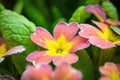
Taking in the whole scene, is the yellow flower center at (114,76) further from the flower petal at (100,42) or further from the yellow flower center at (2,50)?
the yellow flower center at (2,50)

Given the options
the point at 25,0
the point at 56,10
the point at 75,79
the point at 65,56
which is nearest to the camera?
the point at 75,79

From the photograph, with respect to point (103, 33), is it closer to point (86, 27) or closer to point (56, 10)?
point (86, 27)

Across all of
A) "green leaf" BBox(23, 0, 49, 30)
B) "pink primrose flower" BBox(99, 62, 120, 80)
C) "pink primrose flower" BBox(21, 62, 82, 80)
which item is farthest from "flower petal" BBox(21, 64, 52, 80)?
"green leaf" BBox(23, 0, 49, 30)

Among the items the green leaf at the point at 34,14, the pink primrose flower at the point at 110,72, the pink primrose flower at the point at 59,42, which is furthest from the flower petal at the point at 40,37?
the green leaf at the point at 34,14

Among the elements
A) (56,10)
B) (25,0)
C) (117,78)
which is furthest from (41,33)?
(25,0)

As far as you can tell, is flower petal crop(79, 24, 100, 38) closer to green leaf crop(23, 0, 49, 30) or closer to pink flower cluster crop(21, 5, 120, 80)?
pink flower cluster crop(21, 5, 120, 80)

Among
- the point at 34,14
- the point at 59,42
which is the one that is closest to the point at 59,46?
the point at 59,42

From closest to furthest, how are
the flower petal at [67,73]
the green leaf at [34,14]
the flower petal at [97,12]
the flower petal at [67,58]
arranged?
the flower petal at [67,73] < the flower petal at [67,58] < the flower petal at [97,12] < the green leaf at [34,14]
